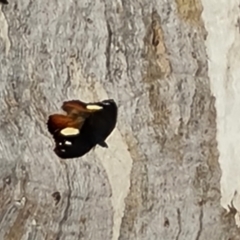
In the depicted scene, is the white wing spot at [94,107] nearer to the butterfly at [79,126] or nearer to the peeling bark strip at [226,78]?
the butterfly at [79,126]

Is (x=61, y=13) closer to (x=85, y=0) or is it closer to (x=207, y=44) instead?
(x=85, y=0)

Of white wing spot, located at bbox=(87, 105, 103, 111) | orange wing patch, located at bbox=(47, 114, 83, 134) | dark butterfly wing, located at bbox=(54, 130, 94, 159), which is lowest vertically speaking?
dark butterfly wing, located at bbox=(54, 130, 94, 159)

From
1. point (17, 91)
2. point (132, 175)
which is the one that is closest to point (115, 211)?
point (132, 175)

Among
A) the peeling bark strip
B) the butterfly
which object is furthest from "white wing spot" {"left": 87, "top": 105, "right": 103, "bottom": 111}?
the peeling bark strip

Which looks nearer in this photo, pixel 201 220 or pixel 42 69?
pixel 42 69

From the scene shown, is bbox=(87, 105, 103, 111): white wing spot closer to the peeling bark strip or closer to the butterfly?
the butterfly

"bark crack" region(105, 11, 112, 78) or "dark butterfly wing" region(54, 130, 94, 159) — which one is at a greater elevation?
"bark crack" region(105, 11, 112, 78)

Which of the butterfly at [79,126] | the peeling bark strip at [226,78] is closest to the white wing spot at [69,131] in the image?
the butterfly at [79,126]

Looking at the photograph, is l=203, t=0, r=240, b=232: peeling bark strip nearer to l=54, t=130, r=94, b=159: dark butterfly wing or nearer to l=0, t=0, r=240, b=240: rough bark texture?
l=0, t=0, r=240, b=240: rough bark texture
